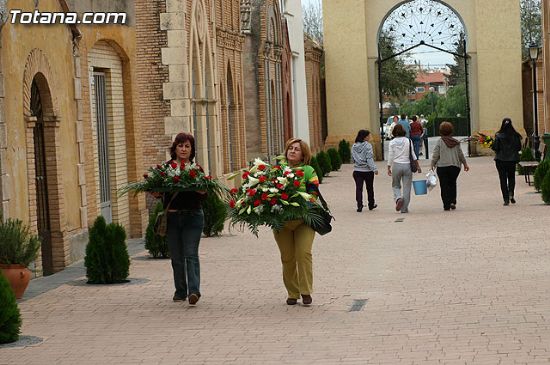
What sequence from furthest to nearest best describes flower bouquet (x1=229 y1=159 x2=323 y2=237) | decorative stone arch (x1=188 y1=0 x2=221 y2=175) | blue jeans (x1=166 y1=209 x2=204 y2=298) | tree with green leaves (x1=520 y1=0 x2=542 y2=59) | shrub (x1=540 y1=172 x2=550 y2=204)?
tree with green leaves (x1=520 y1=0 x2=542 y2=59)
decorative stone arch (x1=188 y1=0 x2=221 y2=175)
shrub (x1=540 y1=172 x2=550 y2=204)
blue jeans (x1=166 y1=209 x2=204 y2=298)
flower bouquet (x1=229 y1=159 x2=323 y2=237)

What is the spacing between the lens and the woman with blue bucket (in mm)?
24531

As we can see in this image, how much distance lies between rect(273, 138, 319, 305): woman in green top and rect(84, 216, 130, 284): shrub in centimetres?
292

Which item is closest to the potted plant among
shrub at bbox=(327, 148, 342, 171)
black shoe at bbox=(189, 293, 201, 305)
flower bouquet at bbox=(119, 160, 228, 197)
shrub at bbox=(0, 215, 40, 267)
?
shrub at bbox=(0, 215, 40, 267)

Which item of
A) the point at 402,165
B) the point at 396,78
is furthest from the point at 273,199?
the point at 396,78

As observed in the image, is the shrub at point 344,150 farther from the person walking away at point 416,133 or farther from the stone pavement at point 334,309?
the stone pavement at point 334,309

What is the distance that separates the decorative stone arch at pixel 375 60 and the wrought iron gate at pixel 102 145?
28664mm

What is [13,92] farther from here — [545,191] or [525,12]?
[525,12]

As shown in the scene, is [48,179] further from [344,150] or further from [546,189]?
[344,150]

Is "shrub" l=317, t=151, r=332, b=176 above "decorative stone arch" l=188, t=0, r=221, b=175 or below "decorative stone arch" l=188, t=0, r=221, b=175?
below

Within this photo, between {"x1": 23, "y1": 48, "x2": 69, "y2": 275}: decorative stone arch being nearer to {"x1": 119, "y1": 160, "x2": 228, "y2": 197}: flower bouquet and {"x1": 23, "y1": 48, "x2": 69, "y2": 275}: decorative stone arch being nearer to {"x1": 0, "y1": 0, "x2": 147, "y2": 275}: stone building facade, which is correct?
{"x1": 0, "y1": 0, "x2": 147, "y2": 275}: stone building facade

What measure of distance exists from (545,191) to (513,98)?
2509 centimetres

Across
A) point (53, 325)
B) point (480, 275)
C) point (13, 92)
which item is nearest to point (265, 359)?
point (53, 325)

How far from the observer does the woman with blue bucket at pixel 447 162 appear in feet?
80.5

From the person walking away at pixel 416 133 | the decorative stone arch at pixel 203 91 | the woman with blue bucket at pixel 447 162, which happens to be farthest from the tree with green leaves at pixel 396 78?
the woman with blue bucket at pixel 447 162
